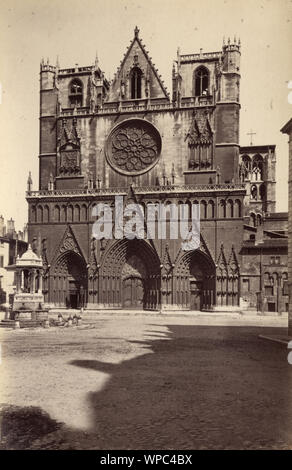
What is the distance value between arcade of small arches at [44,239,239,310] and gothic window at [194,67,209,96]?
14.9 metres

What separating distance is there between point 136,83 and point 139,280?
1837cm

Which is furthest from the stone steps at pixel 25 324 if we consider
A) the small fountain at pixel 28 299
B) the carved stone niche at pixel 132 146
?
the carved stone niche at pixel 132 146

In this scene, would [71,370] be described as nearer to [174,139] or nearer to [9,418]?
[9,418]

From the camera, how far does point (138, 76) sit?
1882 inches

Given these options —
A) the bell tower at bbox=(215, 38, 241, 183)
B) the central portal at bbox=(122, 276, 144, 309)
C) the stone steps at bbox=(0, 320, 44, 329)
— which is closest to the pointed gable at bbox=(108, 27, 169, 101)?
the bell tower at bbox=(215, 38, 241, 183)

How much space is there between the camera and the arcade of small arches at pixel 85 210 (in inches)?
1688

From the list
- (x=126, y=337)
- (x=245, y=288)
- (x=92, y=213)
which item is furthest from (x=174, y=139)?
(x=126, y=337)

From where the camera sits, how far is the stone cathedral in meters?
43.2

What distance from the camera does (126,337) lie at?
74.5 feet

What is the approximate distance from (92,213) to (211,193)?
10.6 metres

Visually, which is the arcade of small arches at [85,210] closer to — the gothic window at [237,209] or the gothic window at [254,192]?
the gothic window at [237,209]

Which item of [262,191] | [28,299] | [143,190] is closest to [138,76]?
[143,190]

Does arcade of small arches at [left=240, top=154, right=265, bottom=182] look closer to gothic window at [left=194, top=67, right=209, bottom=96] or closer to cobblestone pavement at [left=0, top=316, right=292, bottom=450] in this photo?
gothic window at [left=194, top=67, right=209, bottom=96]
